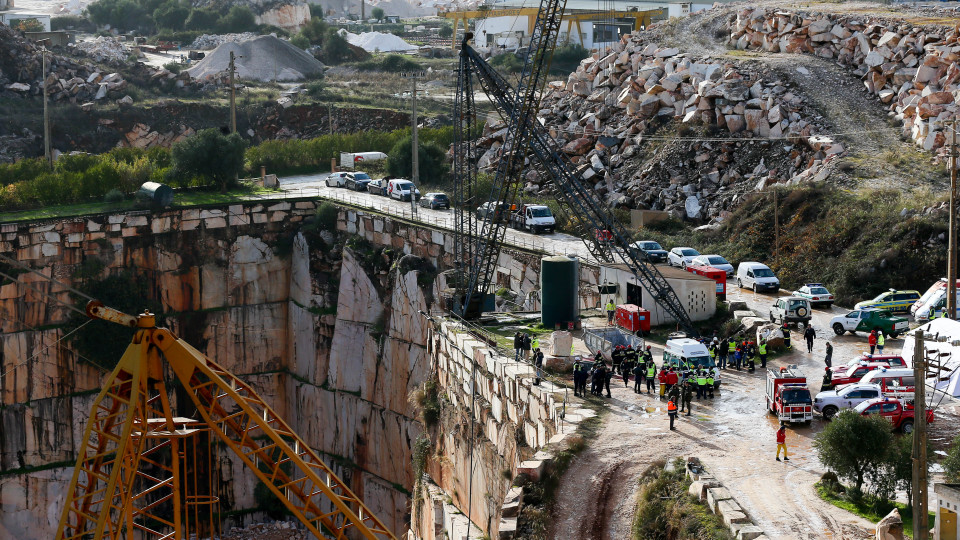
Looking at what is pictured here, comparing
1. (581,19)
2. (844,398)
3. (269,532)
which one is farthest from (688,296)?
(581,19)

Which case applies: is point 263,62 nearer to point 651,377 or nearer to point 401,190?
point 401,190

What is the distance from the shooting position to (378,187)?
61344 millimetres

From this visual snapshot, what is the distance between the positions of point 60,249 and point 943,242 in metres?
36.8

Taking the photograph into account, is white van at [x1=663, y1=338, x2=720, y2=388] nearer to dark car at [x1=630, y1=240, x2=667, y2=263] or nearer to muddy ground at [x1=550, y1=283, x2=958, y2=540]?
muddy ground at [x1=550, y1=283, x2=958, y2=540]

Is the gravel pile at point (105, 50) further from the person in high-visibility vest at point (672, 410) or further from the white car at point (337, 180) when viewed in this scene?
the person in high-visibility vest at point (672, 410)

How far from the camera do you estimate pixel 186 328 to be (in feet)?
184

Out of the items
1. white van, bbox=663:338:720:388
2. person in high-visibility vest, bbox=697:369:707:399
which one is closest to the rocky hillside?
white van, bbox=663:338:720:388

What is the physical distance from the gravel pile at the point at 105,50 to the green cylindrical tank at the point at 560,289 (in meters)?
62.7

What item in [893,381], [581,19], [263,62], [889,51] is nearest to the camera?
[893,381]

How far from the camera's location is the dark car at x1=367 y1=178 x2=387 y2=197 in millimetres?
61031

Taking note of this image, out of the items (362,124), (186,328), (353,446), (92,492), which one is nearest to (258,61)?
(362,124)

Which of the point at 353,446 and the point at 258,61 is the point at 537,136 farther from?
the point at 258,61

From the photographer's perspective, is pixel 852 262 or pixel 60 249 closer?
pixel 852 262

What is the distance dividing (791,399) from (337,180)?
39115 mm
